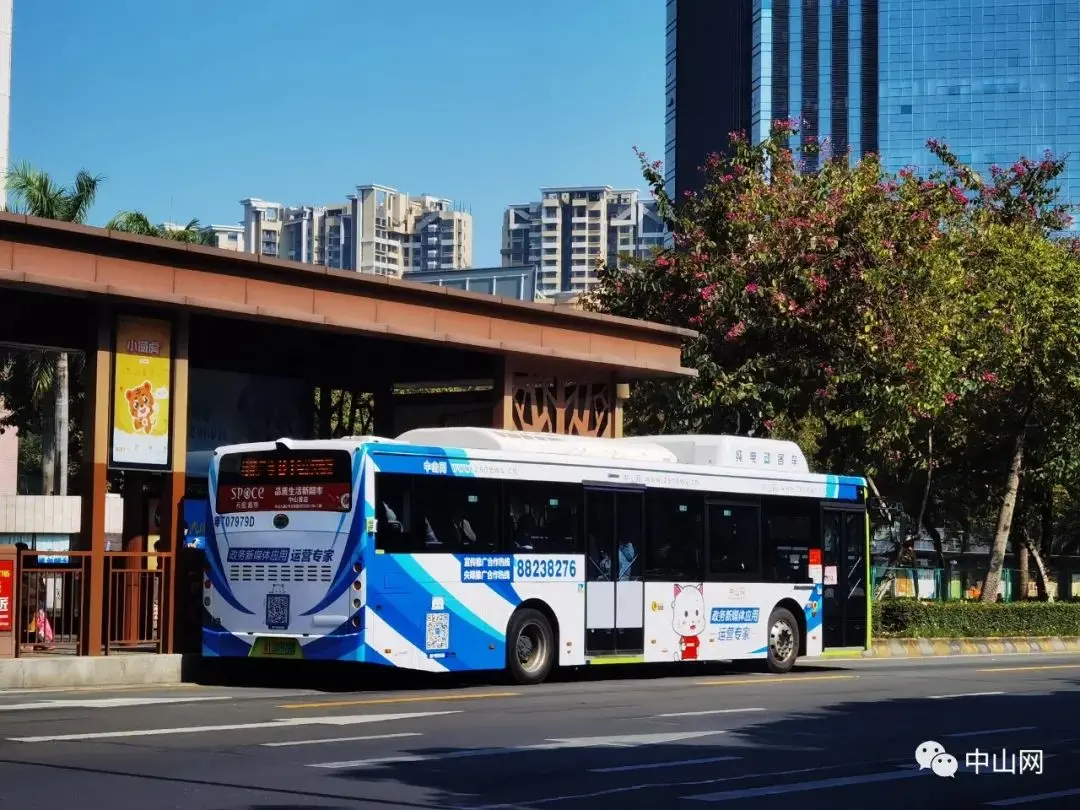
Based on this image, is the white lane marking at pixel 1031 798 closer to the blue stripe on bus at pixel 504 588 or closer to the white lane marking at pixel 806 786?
the white lane marking at pixel 806 786

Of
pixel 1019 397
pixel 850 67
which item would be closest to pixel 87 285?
pixel 1019 397

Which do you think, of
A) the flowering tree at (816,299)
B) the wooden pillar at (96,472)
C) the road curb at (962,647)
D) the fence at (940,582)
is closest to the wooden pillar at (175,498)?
the wooden pillar at (96,472)

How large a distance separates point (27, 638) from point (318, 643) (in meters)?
4.45

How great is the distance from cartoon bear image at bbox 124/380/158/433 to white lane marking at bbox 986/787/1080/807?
43.1ft

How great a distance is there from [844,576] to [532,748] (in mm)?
14253

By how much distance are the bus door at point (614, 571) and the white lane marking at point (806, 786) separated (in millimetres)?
10141

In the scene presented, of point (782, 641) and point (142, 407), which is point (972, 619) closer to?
point (782, 641)

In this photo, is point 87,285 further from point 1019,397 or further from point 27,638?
point 1019,397

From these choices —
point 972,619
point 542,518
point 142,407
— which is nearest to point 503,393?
point 542,518

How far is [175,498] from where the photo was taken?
2130cm

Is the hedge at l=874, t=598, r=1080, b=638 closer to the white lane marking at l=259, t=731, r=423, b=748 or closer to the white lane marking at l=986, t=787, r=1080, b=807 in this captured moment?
the white lane marking at l=259, t=731, r=423, b=748

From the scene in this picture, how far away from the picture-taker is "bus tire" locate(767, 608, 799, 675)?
24.5 meters

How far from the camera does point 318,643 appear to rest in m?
18.8

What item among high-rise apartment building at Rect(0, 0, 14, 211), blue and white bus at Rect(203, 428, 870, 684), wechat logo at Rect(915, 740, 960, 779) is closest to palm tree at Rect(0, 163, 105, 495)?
high-rise apartment building at Rect(0, 0, 14, 211)
